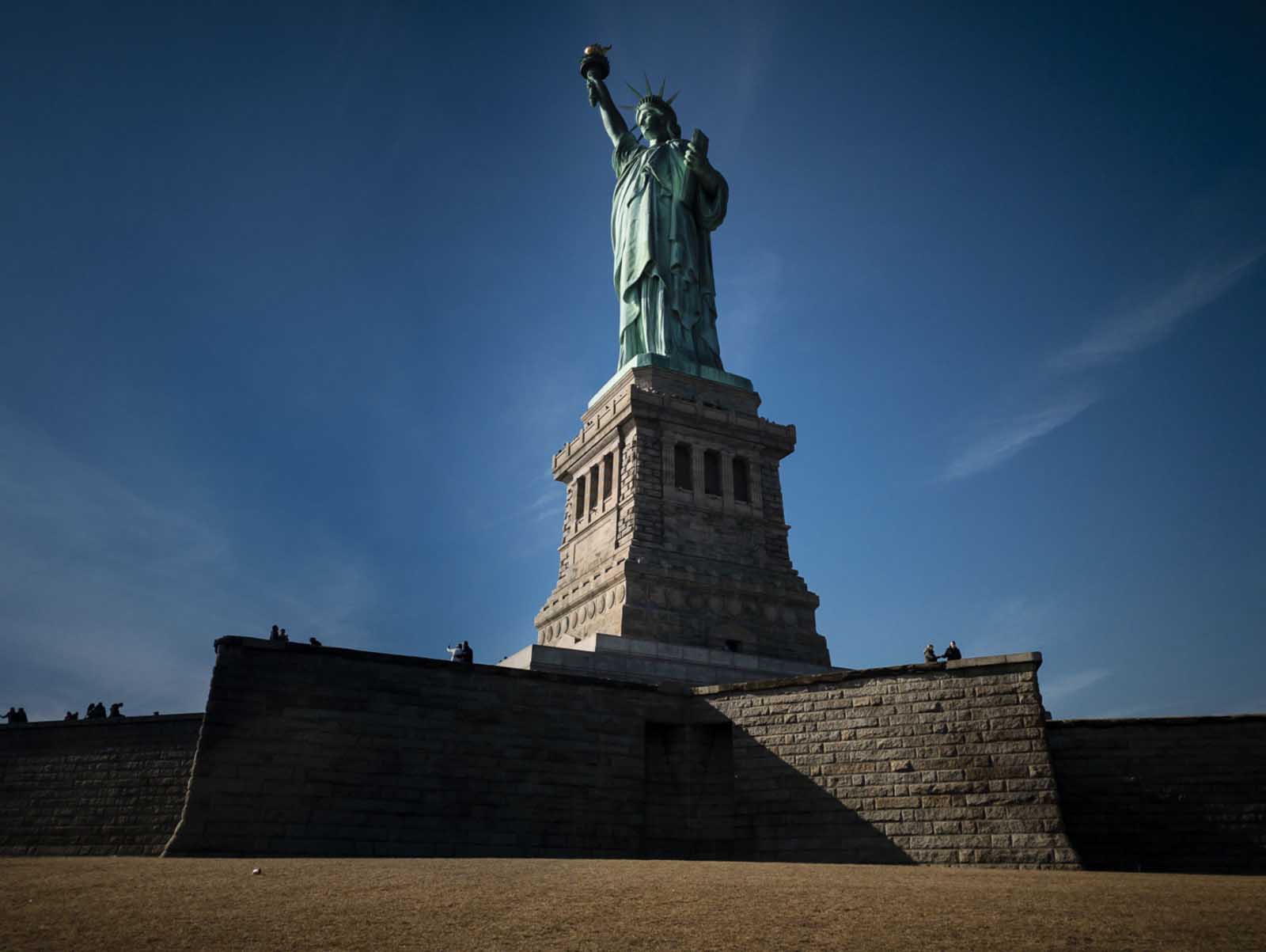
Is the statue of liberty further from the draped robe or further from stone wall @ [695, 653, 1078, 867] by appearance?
stone wall @ [695, 653, 1078, 867]

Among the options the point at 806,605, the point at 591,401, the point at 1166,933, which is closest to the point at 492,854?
the point at 1166,933

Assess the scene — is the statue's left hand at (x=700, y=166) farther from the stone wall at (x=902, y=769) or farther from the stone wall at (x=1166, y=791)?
the stone wall at (x=1166, y=791)

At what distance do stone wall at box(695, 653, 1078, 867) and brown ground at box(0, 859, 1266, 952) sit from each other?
8.74 feet

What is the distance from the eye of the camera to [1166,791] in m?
14.7

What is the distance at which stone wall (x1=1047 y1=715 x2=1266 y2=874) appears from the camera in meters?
14.2

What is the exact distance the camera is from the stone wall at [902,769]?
546 inches

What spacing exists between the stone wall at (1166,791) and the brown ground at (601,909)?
11.9 ft

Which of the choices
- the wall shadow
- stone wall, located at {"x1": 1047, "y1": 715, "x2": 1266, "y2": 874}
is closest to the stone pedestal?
the wall shadow

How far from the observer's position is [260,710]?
15.0 metres

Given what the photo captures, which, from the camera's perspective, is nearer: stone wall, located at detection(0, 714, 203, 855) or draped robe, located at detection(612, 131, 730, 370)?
stone wall, located at detection(0, 714, 203, 855)

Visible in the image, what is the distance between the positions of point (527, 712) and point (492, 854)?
2.57 metres

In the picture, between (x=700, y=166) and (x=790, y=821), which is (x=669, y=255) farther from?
(x=790, y=821)

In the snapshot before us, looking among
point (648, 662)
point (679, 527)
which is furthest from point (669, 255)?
point (648, 662)

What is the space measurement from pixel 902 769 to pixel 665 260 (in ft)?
82.3
